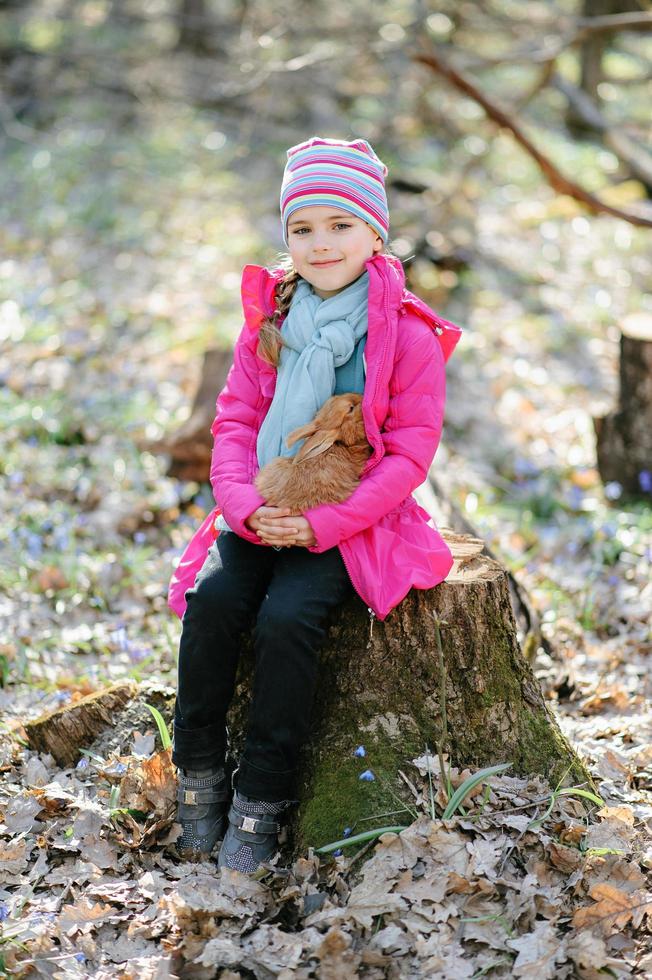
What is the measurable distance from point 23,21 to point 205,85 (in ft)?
8.39

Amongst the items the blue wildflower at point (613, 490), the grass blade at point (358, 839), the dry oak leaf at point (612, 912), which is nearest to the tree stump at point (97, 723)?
the grass blade at point (358, 839)

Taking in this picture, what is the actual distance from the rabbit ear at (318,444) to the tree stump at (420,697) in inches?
20.4

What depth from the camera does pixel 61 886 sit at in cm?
288

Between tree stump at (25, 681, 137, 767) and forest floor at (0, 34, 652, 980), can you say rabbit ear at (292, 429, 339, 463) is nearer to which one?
forest floor at (0, 34, 652, 980)

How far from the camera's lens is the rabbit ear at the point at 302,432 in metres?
2.93

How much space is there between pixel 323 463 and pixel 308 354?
0.37 metres

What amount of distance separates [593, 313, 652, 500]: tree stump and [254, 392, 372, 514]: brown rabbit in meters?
3.18

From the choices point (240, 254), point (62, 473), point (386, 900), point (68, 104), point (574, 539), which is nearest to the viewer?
point (386, 900)

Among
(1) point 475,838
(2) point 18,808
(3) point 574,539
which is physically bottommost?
(3) point 574,539

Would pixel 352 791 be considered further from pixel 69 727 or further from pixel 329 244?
pixel 329 244

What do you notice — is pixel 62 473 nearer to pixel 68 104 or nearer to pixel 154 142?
pixel 154 142

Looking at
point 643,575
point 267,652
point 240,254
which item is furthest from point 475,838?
point 240,254

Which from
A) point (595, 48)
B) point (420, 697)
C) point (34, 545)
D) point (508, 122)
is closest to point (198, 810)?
point (420, 697)

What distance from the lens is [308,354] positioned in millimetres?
2994
